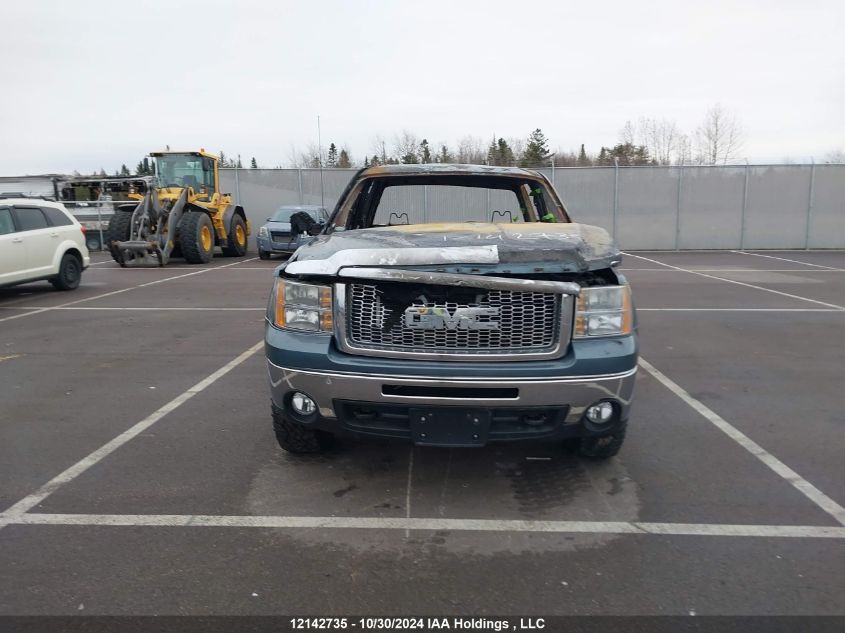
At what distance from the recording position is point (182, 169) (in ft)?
61.7

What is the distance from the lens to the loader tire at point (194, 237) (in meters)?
17.4

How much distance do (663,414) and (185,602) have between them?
12.4 feet

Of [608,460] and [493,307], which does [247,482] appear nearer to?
[493,307]

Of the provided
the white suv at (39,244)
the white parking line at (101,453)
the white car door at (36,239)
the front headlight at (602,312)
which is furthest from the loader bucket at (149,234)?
the front headlight at (602,312)

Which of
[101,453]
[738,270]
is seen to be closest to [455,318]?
[101,453]

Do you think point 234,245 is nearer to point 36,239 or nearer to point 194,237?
point 194,237

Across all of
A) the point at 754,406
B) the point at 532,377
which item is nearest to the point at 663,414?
the point at 754,406

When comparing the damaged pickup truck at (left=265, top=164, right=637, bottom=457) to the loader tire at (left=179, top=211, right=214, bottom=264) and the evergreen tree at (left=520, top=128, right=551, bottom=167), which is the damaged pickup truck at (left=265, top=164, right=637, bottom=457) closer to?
the loader tire at (left=179, top=211, right=214, bottom=264)

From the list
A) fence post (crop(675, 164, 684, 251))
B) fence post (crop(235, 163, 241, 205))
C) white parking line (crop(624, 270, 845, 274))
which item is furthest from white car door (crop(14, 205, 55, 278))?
fence post (crop(675, 164, 684, 251))

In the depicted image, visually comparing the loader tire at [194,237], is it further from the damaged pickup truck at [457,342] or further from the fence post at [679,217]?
the fence post at [679,217]

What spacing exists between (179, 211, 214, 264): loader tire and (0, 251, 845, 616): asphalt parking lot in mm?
11132

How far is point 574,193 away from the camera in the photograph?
77.8ft

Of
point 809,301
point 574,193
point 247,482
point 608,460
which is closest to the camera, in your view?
point 247,482

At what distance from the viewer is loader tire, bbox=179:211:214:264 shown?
1744cm
